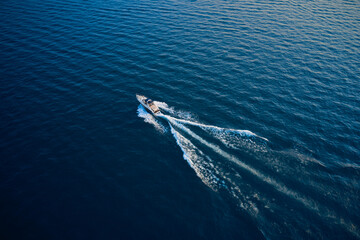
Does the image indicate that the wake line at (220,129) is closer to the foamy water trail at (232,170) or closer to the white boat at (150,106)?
the foamy water trail at (232,170)

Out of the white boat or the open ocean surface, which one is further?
the white boat

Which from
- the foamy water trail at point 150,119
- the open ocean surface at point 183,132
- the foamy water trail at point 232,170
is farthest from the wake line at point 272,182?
the foamy water trail at point 150,119

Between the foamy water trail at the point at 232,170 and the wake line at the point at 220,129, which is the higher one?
the wake line at the point at 220,129

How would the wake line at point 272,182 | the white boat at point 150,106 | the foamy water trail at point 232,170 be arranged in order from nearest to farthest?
the foamy water trail at point 232,170
the wake line at point 272,182
the white boat at point 150,106

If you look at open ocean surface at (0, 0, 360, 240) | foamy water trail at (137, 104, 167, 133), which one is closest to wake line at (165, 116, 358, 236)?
open ocean surface at (0, 0, 360, 240)

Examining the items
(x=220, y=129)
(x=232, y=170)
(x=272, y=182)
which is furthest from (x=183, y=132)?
(x=272, y=182)

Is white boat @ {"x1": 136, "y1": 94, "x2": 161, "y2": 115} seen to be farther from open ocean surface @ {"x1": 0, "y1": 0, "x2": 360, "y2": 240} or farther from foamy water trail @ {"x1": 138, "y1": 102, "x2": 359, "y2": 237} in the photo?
open ocean surface @ {"x1": 0, "y1": 0, "x2": 360, "y2": 240}
